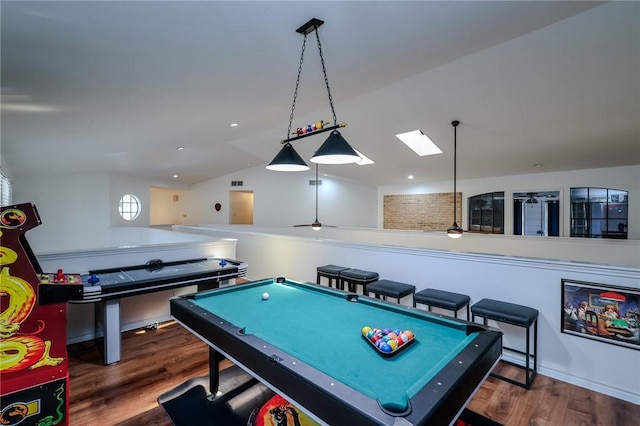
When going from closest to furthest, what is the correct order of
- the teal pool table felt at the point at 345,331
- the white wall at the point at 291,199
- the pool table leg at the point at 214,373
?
the teal pool table felt at the point at 345,331, the pool table leg at the point at 214,373, the white wall at the point at 291,199

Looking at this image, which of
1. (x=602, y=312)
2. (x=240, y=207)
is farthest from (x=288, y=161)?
(x=240, y=207)

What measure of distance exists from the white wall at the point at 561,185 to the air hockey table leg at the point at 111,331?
23.3ft

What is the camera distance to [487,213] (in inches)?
277

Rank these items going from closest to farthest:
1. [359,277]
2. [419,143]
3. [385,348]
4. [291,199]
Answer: [385,348] < [359,277] < [419,143] < [291,199]

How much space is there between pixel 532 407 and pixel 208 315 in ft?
8.06

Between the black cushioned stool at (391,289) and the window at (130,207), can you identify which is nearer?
the black cushioned stool at (391,289)

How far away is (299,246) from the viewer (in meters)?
4.89

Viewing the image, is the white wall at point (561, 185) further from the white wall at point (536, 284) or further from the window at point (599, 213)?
the white wall at point (536, 284)

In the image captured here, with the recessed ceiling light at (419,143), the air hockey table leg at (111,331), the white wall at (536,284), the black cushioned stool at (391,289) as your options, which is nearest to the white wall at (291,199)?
the recessed ceiling light at (419,143)

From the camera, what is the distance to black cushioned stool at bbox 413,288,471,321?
2.82 metres

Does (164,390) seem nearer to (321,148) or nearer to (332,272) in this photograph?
(332,272)

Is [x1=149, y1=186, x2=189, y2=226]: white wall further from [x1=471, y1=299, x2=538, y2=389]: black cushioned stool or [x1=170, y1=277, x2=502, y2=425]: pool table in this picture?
[x1=471, y1=299, x2=538, y2=389]: black cushioned stool

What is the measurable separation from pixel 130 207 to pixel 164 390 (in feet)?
26.7

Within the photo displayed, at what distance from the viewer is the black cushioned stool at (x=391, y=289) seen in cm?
319
